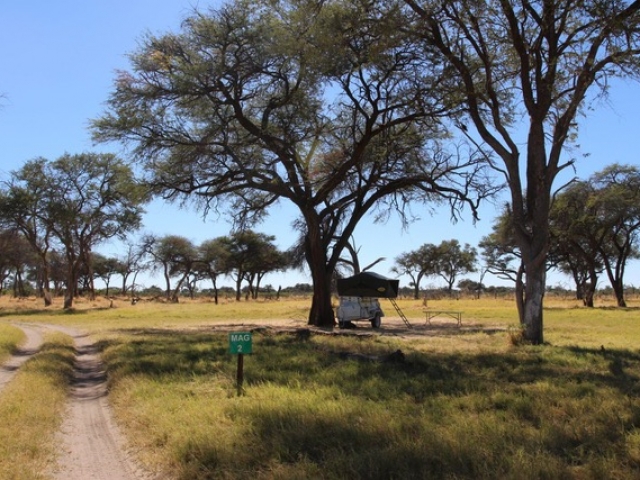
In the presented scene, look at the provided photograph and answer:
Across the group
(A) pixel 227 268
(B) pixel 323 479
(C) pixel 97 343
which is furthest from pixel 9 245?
(B) pixel 323 479

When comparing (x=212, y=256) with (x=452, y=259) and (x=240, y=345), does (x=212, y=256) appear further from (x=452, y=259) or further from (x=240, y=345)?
(x=240, y=345)

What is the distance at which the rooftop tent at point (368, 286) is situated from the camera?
25.5m

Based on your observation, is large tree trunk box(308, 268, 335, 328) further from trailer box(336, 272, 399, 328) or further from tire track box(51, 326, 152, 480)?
tire track box(51, 326, 152, 480)

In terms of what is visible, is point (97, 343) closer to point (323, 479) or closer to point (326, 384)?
point (326, 384)

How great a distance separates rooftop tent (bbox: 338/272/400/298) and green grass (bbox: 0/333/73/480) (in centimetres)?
1479

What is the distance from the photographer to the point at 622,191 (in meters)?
44.8

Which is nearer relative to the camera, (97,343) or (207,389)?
(207,389)

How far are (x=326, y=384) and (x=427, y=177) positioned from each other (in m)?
18.4

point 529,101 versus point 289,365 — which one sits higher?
point 529,101

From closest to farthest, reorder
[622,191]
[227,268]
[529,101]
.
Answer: [529,101]
[622,191]
[227,268]

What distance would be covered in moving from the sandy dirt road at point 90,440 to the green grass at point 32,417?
0.51ft

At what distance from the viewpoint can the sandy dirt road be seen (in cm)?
591

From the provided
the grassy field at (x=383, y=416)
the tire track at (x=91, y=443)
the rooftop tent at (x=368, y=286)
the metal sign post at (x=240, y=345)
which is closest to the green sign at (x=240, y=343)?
the metal sign post at (x=240, y=345)

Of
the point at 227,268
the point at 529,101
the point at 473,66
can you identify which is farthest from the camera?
the point at 227,268
